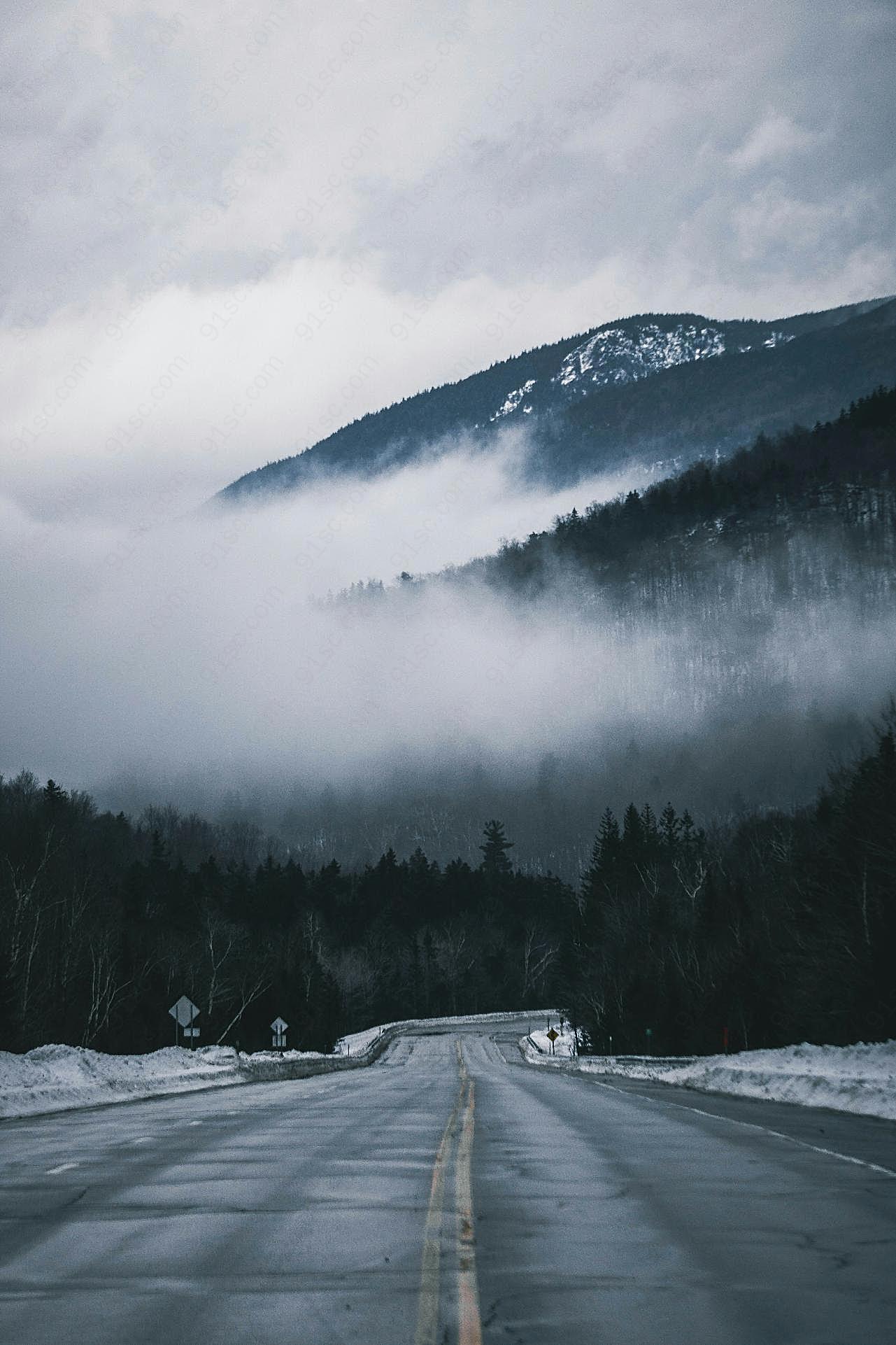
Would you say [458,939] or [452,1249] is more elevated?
[458,939]

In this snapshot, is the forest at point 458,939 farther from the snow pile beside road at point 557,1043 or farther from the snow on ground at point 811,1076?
the snow on ground at point 811,1076

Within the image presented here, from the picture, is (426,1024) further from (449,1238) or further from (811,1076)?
(449,1238)

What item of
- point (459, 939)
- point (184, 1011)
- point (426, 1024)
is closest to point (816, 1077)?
point (184, 1011)

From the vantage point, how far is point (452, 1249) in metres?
8.96

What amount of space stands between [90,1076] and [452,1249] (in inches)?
1141

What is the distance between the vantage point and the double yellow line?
683 centimetres

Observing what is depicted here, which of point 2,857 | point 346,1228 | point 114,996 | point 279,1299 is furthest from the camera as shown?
point 114,996

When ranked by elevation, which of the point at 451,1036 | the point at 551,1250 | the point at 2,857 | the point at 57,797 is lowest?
the point at 451,1036

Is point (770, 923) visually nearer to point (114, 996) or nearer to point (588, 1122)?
point (114, 996)

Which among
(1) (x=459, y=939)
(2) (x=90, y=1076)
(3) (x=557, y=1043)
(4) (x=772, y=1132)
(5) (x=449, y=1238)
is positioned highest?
(1) (x=459, y=939)

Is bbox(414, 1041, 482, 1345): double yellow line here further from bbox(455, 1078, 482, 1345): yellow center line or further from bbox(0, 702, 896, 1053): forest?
bbox(0, 702, 896, 1053): forest

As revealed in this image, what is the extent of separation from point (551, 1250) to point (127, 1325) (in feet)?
10.5

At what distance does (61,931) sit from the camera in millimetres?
70312

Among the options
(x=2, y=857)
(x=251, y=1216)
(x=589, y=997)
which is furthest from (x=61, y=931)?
(x=251, y=1216)
